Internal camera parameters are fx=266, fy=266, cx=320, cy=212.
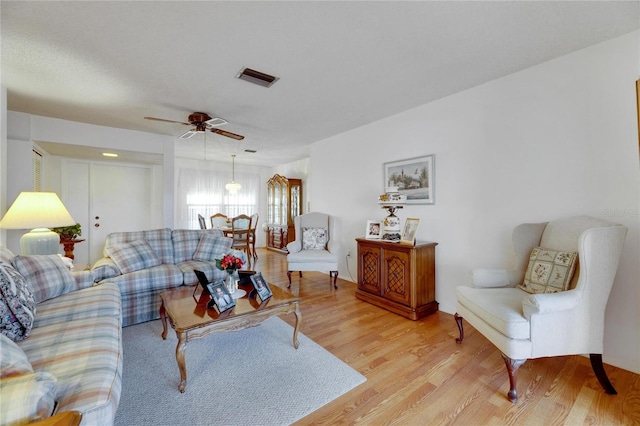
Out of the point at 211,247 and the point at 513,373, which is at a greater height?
the point at 211,247

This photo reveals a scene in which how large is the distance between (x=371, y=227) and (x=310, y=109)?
5.54 feet

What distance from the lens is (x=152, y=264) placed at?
10.0 feet

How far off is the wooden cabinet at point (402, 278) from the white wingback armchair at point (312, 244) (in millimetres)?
743

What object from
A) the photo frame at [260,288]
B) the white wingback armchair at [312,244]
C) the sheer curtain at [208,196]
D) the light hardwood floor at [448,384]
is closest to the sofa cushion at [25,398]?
the light hardwood floor at [448,384]

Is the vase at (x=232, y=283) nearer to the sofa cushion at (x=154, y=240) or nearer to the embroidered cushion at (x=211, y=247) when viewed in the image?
the embroidered cushion at (x=211, y=247)

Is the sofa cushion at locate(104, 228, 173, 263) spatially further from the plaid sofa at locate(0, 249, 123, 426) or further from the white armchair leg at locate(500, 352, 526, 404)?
the white armchair leg at locate(500, 352, 526, 404)

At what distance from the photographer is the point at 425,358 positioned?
2061 millimetres

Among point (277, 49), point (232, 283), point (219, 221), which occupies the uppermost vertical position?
point (277, 49)

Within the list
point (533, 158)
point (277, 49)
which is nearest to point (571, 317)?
point (533, 158)

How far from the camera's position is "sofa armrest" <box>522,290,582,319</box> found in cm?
160

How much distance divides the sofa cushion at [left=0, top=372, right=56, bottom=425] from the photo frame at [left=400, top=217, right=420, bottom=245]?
2765 millimetres

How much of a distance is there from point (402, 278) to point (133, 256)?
2968mm

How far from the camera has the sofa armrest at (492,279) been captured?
2.22 meters

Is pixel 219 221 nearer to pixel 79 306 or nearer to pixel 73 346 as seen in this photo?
pixel 79 306
